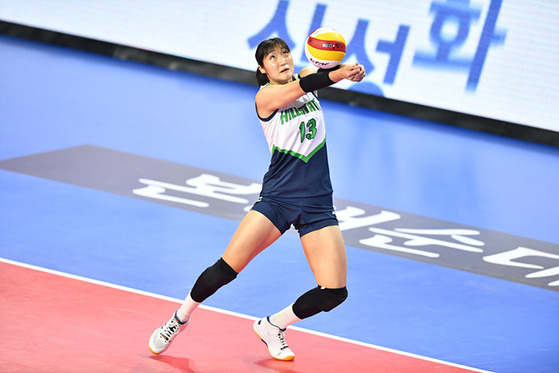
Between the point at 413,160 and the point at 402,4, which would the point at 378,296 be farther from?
the point at 402,4

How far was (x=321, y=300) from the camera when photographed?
514 centimetres

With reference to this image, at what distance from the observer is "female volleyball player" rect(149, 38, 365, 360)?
511cm

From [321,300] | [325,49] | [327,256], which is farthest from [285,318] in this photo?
[325,49]

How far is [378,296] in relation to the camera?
6883mm

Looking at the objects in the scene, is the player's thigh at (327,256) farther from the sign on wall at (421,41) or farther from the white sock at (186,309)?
the sign on wall at (421,41)

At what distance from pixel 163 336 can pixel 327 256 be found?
1.16 meters

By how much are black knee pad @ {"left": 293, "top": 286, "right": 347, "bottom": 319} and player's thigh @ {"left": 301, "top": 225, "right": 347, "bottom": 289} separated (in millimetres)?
40

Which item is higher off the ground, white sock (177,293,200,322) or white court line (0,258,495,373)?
white sock (177,293,200,322)

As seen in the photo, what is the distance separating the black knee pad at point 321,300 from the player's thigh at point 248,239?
446 millimetres

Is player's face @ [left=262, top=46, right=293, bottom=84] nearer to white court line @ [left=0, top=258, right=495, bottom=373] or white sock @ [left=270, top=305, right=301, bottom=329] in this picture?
white sock @ [left=270, top=305, right=301, bottom=329]

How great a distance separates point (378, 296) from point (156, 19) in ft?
32.6

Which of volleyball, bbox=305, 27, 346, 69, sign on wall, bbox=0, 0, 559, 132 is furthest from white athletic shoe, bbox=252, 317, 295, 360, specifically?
sign on wall, bbox=0, 0, 559, 132

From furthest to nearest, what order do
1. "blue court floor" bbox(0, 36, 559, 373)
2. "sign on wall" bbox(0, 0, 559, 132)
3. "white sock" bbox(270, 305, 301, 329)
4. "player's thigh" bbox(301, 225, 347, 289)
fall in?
"sign on wall" bbox(0, 0, 559, 132) → "blue court floor" bbox(0, 36, 559, 373) → "white sock" bbox(270, 305, 301, 329) → "player's thigh" bbox(301, 225, 347, 289)

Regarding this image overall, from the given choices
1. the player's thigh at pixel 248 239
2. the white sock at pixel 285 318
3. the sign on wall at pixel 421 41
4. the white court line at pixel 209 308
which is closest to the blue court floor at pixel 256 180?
the white court line at pixel 209 308
